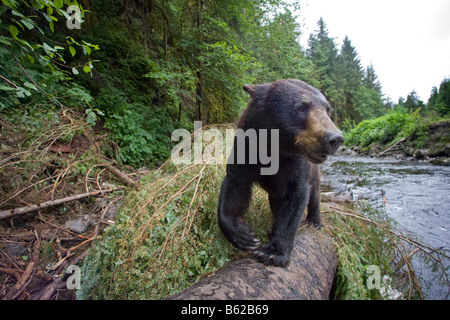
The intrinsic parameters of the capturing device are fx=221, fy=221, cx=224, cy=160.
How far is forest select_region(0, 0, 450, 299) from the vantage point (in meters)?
1.92

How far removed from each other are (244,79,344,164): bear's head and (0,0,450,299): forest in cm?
100

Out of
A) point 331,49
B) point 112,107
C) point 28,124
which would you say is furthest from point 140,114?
point 331,49

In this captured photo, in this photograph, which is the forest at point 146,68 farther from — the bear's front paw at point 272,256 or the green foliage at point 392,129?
the green foliage at point 392,129

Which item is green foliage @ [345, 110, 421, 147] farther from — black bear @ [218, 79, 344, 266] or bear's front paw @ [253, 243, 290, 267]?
bear's front paw @ [253, 243, 290, 267]

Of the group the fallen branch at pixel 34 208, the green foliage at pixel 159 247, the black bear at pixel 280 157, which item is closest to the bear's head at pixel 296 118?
the black bear at pixel 280 157

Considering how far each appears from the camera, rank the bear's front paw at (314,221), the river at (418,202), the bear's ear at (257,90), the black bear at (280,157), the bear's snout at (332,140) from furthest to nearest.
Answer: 1. the river at (418,202)
2. the bear's front paw at (314,221)
3. the bear's ear at (257,90)
4. the black bear at (280,157)
5. the bear's snout at (332,140)

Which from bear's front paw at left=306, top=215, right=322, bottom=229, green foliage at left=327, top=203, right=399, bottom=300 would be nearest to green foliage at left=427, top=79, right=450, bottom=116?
green foliage at left=327, top=203, right=399, bottom=300

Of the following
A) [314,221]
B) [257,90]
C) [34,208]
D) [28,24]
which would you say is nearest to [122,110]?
[34,208]

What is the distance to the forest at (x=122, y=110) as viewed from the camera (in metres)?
1.92

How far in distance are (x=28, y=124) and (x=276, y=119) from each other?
3959mm

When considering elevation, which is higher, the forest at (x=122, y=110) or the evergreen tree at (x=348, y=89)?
the evergreen tree at (x=348, y=89)

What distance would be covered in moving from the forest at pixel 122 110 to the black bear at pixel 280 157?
321 mm
